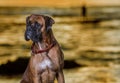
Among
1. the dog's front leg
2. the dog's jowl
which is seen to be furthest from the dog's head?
the dog's front leg

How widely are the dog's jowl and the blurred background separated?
2.00 metres

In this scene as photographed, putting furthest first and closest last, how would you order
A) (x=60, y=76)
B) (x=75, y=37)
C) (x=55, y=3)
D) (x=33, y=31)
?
(x=55, y=3), (x=75, y=37), (x=60, y=76), (x=33, y=31)

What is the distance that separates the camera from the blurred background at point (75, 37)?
14.5 ft

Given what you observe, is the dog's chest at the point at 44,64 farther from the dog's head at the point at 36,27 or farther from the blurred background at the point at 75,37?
the blurred background at the point at 75,37

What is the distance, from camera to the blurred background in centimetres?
441

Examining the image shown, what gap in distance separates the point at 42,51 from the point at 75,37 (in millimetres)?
4256

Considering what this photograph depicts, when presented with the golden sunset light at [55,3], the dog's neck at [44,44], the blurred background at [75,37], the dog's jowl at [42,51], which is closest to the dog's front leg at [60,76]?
the dog's jowl at [42,51]

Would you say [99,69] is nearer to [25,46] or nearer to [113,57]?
[113,57]

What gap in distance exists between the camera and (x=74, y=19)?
7562mm

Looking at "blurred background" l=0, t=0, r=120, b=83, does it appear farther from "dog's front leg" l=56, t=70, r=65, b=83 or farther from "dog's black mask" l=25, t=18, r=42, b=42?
"dog's black mask" l=25, t=18, r=42, b=42

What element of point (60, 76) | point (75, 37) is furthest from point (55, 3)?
point (60, 76)

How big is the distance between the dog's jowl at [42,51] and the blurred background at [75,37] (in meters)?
2.00

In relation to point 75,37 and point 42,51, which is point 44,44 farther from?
point 75,37

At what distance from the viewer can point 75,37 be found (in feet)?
20.4
